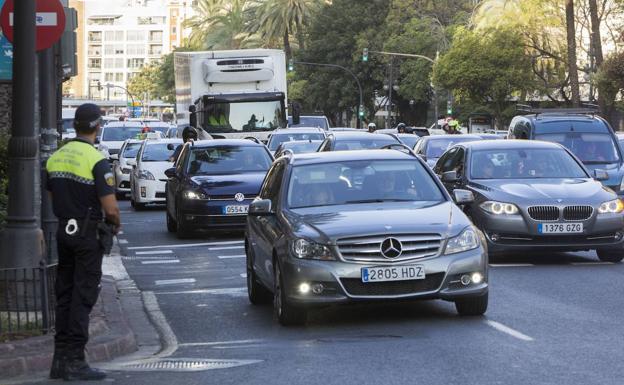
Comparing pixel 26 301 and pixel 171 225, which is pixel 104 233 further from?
pixel 171 225

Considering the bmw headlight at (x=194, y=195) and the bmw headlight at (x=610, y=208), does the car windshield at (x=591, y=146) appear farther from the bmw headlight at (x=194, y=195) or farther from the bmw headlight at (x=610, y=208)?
the bmw headlight at (x=610, y=208)

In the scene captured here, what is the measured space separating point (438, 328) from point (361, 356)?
1.51 m

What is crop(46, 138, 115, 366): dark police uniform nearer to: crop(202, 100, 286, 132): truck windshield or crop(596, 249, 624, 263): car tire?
crop(596, 249, 624, 263): car tire

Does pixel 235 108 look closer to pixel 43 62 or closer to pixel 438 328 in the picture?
pixel 43 62

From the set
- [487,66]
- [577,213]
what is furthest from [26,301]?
[487,66]

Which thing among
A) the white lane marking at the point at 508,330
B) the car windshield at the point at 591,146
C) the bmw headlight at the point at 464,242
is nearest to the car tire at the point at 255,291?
the bmw headlight at the point at 464,242

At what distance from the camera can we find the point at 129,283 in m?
15.6

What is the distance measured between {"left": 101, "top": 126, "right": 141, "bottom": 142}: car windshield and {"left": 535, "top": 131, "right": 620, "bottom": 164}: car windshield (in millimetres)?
25772

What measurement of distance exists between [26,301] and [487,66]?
62.1 metres

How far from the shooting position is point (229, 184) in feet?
70.8

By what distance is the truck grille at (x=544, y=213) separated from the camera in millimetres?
15859

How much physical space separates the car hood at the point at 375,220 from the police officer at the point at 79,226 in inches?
104

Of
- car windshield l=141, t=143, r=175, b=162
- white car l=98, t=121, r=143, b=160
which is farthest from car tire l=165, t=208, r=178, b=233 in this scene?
white car l=98, t=121, r=143, b=160

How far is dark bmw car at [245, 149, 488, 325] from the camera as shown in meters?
10.9
